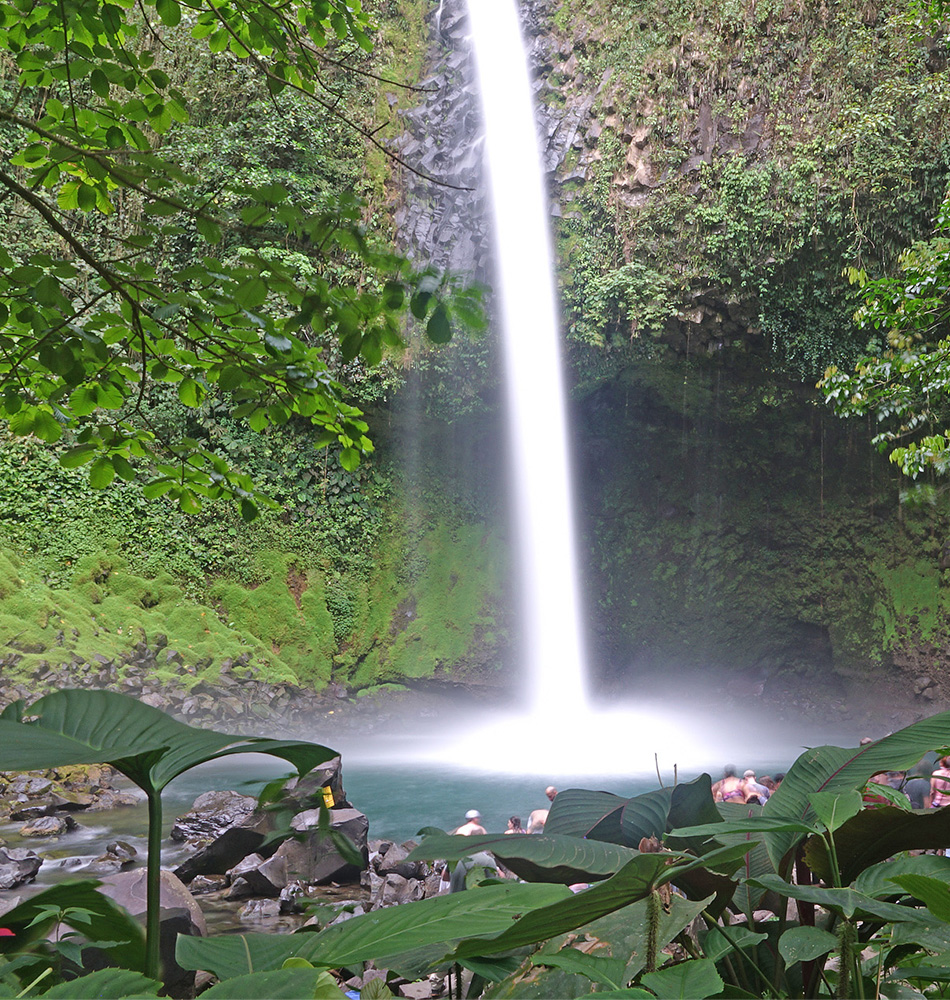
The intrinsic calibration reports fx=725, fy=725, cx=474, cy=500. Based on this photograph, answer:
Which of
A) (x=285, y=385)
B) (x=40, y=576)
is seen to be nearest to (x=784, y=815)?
(x=285, y=385)

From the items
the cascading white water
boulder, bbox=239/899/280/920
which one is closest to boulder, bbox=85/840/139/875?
boulder, bbox=239/899/280/920

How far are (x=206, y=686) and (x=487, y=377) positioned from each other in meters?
6.28

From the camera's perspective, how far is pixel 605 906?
1.86 feet

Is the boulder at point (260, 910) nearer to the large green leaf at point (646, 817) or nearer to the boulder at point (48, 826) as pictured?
the boulder at point (48, 826)

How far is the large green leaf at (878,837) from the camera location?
0.72 m

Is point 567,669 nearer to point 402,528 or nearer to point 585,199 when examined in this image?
point 402,528

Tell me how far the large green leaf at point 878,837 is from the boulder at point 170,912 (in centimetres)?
165

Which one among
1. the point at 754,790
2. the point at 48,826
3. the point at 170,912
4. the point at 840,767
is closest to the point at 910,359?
the point at 754,790

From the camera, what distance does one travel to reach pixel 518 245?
11.4 meters

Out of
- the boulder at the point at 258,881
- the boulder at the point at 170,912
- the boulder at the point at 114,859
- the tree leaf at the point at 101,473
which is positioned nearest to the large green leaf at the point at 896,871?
the boulder at the point at 170,912

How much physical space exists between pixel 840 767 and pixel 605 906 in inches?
15.5

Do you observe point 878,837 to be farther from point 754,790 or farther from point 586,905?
point 754,790

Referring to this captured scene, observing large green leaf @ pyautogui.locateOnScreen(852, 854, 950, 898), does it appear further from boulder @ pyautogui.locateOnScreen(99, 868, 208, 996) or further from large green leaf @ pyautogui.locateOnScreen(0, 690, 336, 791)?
boulder @ pyautogui.locateOnScreen(99, 868, 208, 996)

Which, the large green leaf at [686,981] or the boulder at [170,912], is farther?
the boulder at [170,912]
